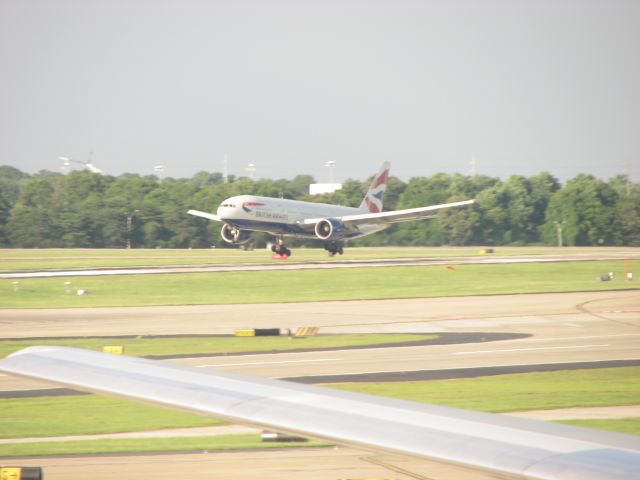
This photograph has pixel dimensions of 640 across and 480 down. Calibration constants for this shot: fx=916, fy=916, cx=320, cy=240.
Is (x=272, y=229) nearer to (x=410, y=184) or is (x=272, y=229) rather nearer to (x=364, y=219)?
(x=364, y=219)

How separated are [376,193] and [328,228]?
47.8 feet

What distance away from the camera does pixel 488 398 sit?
19.6 m

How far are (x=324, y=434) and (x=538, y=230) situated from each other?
12084 cm

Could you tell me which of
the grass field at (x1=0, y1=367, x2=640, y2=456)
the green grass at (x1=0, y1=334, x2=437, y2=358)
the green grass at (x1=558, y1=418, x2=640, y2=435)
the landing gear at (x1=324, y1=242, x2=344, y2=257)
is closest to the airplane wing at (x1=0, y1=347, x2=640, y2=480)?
the grass field at (x1=0, y1=367, x2=640, y2=456)

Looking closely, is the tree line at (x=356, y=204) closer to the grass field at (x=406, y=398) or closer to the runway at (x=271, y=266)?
the runway at (x=271, y=266)

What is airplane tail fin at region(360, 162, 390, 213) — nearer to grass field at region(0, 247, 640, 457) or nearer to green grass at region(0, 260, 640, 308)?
grass field at region(0, 247, 640, 457)

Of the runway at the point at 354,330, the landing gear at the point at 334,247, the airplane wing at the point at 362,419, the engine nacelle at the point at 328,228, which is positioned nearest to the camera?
the airplane wing at the point at 362,419

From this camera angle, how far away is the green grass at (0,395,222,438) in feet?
53.9

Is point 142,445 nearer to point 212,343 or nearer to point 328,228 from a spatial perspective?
point 212,343

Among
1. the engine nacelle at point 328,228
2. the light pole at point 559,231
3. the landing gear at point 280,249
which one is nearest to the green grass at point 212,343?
the engine nacelle at point 328,228

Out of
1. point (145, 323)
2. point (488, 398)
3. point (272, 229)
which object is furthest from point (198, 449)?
point (272, 229)

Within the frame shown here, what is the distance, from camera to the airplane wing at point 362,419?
5.98 meters

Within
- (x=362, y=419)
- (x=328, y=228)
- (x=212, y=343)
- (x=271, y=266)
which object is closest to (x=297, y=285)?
(x=271, y=266)

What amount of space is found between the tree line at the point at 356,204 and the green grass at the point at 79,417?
78.7 meters
